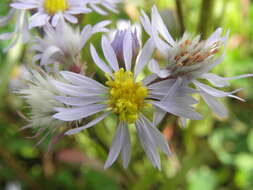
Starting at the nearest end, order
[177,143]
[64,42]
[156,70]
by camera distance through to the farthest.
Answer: [156,70] → [64,42] → [177,143]

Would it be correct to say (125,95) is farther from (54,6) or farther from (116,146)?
(54,6)

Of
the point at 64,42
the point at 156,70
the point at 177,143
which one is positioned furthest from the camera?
the point at 177,143

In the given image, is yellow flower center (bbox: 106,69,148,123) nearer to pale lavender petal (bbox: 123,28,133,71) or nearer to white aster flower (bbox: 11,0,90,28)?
pale lavender petal (bbox: 123,28,133,71)

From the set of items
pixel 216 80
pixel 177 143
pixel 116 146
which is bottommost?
pixel 177 143

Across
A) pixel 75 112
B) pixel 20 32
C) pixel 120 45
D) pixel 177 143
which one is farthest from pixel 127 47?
pixel 177 143

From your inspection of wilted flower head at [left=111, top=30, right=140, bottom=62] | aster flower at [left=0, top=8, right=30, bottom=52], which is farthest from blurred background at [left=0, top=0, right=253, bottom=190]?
wilted flower head at [left=111, top=30, right=140, bottom=62]

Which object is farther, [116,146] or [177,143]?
[177,143]

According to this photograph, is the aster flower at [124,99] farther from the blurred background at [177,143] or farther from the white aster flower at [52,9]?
the blurred background at [177,143]

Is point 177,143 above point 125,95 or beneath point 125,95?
beneath
